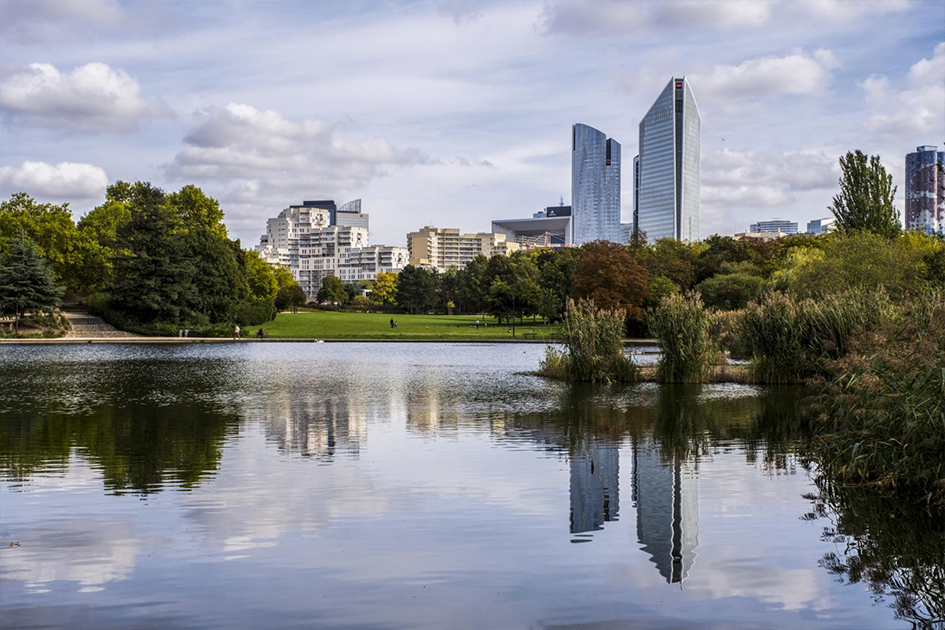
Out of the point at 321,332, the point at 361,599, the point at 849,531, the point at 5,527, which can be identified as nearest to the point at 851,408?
the point at 849,531

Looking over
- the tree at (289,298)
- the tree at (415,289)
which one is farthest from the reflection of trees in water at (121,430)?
the tree at (415,289)

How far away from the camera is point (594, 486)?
33.3 feet

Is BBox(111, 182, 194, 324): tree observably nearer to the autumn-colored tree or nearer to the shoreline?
the shoreline

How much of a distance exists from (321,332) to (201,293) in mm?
8217

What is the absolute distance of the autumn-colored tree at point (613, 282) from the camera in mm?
50406

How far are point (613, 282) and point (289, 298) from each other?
60962 millimetres

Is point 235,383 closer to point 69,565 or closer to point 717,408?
point 717,408

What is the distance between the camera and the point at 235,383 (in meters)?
Result: 24.4

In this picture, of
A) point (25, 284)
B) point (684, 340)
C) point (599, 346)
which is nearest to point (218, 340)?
point (25, 284)

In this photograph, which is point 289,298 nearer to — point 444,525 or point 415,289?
point 415,289

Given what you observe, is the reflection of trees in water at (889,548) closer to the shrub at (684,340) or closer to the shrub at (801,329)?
the shrub at (801,329)

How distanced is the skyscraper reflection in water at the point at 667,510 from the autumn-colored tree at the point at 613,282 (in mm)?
38100

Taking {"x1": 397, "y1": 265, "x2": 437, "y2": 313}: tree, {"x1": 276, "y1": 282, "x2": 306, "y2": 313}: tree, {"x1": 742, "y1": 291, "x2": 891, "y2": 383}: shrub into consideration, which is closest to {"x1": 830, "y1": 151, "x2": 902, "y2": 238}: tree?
{"x1": 742, "y1": 291, "x2": 891, "y2": 383}: shrub

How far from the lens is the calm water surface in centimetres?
595
